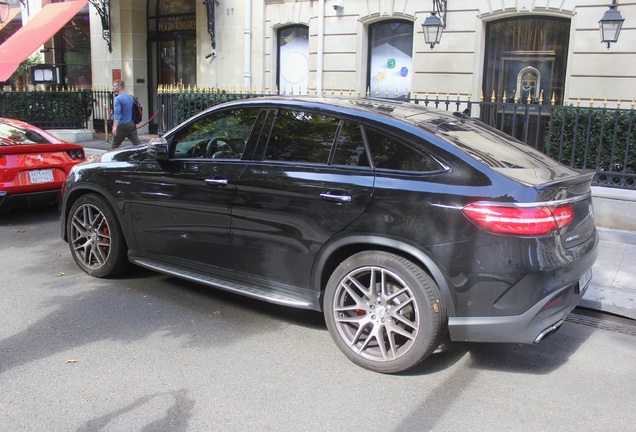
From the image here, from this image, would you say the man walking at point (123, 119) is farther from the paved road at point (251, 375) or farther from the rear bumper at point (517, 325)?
the rear bumper at point (517, 325)

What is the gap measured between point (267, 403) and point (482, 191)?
1.81m

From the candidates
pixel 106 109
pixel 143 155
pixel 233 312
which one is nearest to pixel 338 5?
pixel 106 109

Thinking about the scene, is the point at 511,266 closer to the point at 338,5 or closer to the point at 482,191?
the point at 482,191

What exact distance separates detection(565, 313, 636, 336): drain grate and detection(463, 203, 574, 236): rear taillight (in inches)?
74.5

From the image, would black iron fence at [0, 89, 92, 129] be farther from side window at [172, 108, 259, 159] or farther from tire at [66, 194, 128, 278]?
side window at [172, 108, 259, 159]

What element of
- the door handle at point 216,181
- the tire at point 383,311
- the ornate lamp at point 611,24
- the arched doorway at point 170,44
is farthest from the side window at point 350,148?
the arched doorway at point 170,44

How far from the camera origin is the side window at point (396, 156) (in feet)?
12.4

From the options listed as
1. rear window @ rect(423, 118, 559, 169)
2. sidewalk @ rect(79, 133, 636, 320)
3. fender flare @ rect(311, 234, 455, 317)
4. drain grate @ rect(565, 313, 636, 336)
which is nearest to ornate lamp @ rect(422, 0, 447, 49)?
sidewalk @ rect(79, 133, 636, 320)

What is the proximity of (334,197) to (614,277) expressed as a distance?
11.5 ft

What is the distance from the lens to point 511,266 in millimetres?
3459

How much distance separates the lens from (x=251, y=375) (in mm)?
3834

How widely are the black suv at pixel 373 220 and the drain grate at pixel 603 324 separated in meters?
1.15

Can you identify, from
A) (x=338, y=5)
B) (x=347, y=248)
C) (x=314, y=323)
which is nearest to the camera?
(x=347, y=248)

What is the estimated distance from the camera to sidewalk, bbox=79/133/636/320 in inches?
204
